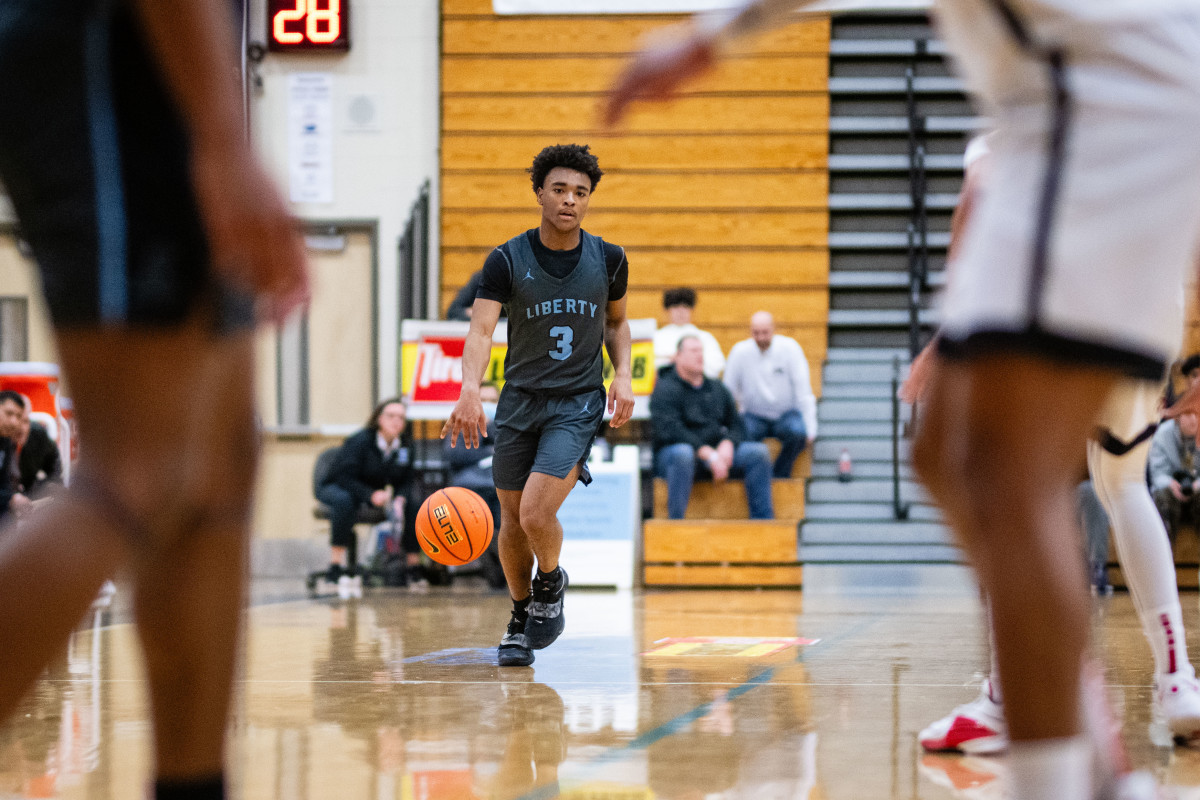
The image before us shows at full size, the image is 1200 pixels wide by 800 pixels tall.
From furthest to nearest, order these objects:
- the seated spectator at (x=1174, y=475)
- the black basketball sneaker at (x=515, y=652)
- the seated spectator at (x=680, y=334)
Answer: the seated spectator at (x=680, y=334), the seated spectator at (x=1174, y=475), the black basketball sneaker at (x=515, y=652)

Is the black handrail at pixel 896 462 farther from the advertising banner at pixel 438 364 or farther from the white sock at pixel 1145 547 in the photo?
the white sock at pixel 1145 547

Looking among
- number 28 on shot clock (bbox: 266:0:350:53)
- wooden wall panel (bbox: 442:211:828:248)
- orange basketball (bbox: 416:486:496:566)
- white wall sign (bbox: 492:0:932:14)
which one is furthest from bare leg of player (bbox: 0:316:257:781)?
number 28 on shot clock (bbox: 266:0:350:53)

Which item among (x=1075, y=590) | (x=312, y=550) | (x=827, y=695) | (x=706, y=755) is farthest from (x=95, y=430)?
(x=312, y=550)

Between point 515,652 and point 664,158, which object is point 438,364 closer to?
point 664,158

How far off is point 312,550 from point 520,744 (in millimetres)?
9902

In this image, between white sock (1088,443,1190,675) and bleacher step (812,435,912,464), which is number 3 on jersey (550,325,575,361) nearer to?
white sock (1088,443,1190,675)

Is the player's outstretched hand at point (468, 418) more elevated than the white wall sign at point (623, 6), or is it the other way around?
the white wall sign at point (623, 6)

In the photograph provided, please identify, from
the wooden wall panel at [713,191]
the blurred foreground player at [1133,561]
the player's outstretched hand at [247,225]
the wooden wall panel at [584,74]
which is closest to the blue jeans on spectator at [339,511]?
the wooden wall panel at [713,191]

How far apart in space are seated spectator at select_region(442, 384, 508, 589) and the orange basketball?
2975mm

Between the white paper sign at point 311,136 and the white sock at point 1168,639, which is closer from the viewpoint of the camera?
the white sock at point 1168,639

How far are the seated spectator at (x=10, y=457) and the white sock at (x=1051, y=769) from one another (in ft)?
24.8

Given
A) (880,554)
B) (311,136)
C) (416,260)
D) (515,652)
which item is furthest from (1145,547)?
(311,136)

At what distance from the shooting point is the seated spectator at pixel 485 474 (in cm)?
980

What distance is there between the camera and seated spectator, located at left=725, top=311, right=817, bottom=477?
1071 centimetres
